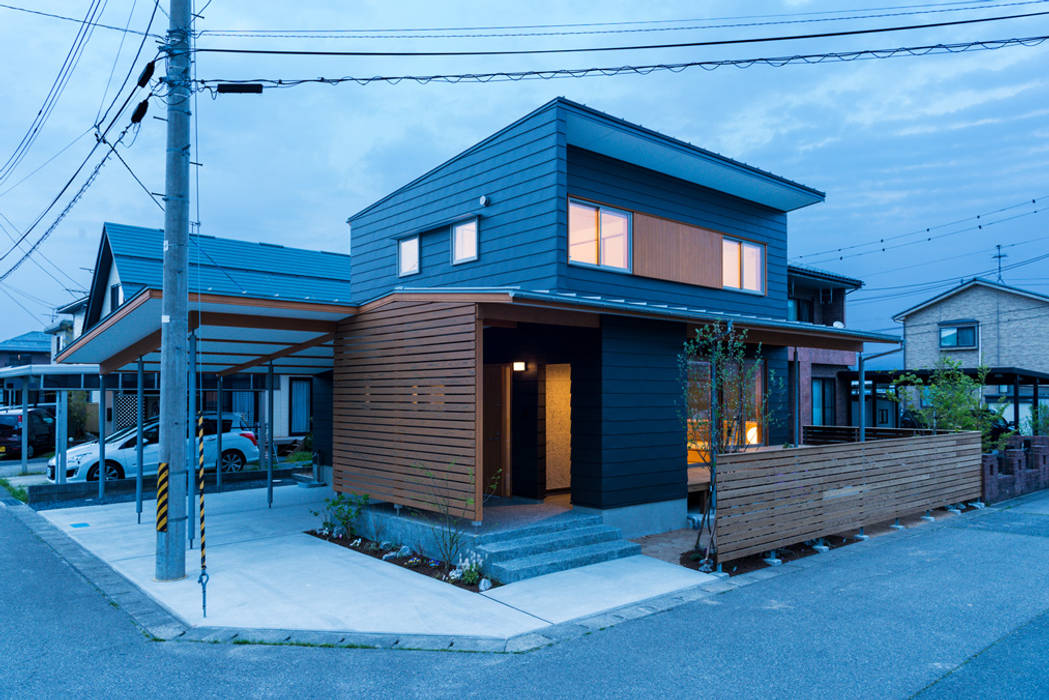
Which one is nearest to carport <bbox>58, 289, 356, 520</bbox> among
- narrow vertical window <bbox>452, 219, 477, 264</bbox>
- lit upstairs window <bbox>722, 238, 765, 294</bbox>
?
narrow vertical window <bbox>452, 219, 477, 264</bbox>

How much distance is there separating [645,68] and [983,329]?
28053 millimetres

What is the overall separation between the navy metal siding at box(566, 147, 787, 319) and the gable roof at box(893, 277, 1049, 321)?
806 inches

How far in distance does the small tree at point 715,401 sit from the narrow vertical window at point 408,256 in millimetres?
6115

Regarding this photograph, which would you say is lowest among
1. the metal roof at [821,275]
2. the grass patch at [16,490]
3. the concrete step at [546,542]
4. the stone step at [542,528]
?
the grass patch at [16,490]

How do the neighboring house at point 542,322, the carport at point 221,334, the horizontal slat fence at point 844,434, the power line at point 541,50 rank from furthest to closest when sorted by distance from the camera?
the horizontal slat fence at point 844,434 → the power line at point 541,50 → the neighboring house at point 542,322 → the carport at point 221,334

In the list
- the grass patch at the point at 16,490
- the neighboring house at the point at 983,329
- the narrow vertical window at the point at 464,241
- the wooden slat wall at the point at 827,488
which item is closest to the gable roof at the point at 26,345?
the grass patch at the point at 16,490

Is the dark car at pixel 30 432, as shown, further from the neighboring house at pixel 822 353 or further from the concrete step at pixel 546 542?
the neighboring house at pixel 822 353

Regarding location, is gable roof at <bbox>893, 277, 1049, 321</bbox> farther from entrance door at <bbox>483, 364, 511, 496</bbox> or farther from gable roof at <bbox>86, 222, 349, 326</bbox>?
entrance door at <bbox>483, 364, 511, 496</bbox>

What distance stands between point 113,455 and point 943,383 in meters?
18.7

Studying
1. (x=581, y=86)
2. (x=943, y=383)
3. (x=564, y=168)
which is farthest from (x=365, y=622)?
(x=943, y=383)

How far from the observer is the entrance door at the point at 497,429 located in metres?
11.1

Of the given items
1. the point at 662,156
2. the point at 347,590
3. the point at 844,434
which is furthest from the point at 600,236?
the point at 844,434

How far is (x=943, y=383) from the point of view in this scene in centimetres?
1484

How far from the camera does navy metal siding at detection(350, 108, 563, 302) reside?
1063 cm
